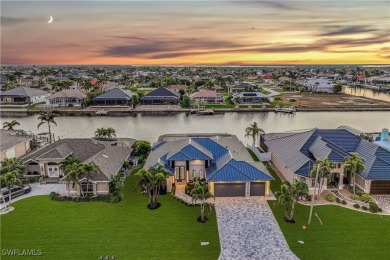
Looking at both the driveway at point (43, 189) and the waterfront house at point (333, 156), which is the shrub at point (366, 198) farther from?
the driveway at point (43, 189)

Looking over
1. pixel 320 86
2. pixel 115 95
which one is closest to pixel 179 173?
pixel 115 95

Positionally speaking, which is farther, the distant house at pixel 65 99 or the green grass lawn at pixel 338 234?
the distant house at pixel 65 99

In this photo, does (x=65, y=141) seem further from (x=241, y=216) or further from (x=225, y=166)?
(x=241, y=216)

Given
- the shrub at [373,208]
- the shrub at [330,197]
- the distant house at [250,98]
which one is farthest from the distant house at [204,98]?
the shrub at [373,208]

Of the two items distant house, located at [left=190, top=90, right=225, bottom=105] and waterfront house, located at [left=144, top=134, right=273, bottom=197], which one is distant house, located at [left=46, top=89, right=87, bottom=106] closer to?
distant house, located at [left=190, top=90, right=225, bottom=105]

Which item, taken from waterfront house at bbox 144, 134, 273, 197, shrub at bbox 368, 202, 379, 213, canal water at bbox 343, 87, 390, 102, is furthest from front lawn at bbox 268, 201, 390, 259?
canal water at bbox 343, 87, 390, 102

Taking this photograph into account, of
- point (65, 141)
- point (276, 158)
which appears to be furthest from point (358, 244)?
point (65, 141)
